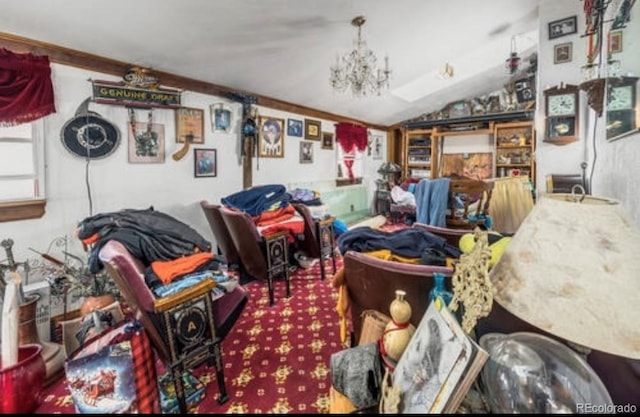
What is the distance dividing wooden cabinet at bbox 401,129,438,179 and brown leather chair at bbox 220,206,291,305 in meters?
5.19

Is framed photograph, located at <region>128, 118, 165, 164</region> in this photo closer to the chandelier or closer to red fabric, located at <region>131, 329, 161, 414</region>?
the chandelier

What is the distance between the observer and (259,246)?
2812mm

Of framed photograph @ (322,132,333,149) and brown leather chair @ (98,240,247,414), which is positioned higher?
framed photograph @ (322,132,333,149)

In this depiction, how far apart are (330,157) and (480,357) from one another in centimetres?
525

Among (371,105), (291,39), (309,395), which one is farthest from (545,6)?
(309,395)

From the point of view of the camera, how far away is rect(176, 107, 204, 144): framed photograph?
330 centimetres

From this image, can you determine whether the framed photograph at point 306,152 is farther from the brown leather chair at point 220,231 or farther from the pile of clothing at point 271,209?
the brown leather chair at point 220,231

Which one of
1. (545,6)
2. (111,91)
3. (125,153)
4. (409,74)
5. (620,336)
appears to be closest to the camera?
(620,336)

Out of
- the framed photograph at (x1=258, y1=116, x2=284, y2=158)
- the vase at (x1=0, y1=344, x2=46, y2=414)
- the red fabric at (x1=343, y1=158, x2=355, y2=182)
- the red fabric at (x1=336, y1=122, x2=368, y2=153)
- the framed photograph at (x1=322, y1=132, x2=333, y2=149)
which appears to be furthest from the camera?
the red fabric at (x1=343, y1=158, x2=355, y2=182)

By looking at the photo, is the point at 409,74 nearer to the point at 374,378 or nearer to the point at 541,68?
the point at 541,68

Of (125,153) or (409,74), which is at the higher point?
(409,74)

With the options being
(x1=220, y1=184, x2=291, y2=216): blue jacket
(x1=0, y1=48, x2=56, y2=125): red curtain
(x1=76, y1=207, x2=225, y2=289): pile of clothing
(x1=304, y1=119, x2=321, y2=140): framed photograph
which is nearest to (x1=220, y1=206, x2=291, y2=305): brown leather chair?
(x1=220, y1=184, x2=291, y2=216): blue jacket

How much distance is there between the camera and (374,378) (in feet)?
3.59

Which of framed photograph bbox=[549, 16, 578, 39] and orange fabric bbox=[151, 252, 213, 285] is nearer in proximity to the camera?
orange fabric bbox=[151, 252, 213, 285]
